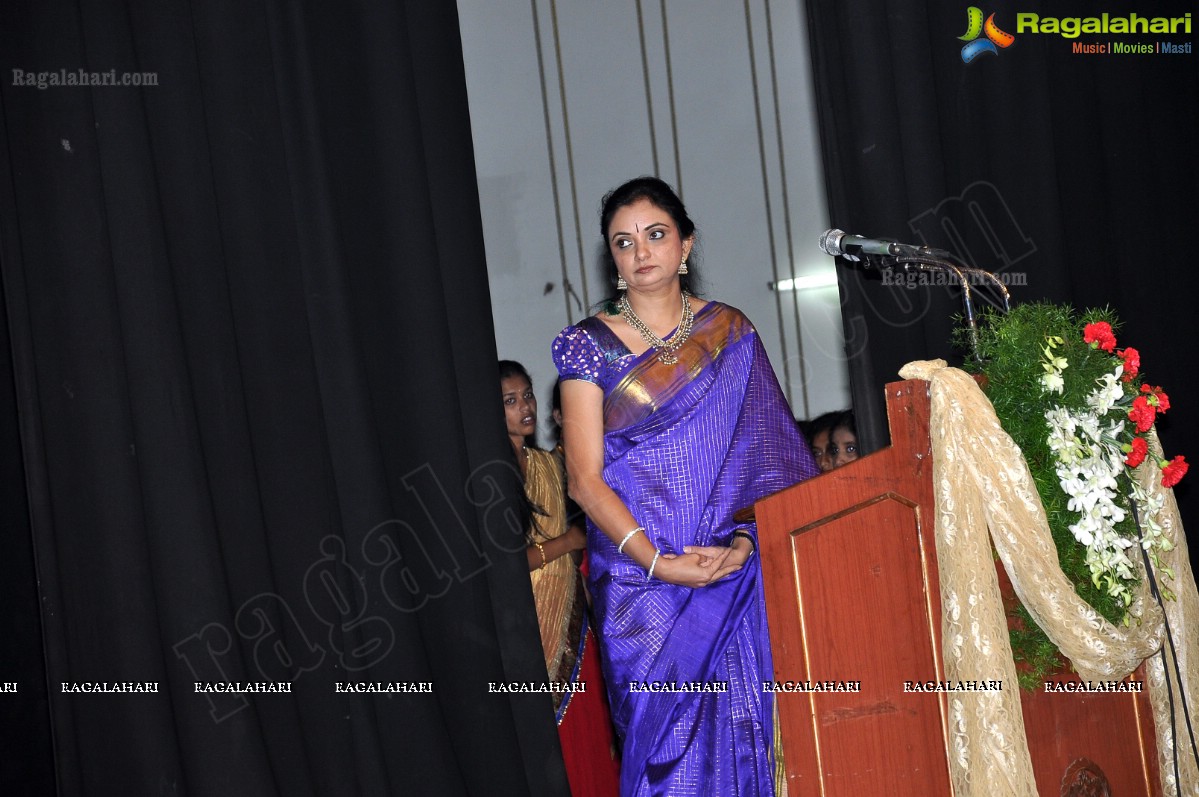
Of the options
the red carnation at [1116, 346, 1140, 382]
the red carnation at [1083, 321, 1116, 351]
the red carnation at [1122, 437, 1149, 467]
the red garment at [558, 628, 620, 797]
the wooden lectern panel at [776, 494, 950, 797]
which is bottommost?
the red garment at [558, 628, 620, 797]

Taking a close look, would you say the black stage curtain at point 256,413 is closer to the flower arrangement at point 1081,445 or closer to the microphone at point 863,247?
the microphone at point 863,247

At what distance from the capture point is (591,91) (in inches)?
155

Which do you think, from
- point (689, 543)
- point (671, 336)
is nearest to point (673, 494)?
point (689, 543)

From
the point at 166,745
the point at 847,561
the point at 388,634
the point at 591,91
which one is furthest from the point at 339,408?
the point at 591,91

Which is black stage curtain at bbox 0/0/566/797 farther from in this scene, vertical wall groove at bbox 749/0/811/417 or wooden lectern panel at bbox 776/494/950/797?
vertical wall groove at bbox 749/0/811/417

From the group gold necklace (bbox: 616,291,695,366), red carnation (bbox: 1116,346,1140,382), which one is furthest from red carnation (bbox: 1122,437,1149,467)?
gold necklace (bbox: 616,291,695,366)

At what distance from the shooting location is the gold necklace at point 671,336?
230cm

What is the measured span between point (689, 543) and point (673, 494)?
10 centimetres

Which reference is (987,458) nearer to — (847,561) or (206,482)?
(847,561)

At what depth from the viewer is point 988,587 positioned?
1.77 meters

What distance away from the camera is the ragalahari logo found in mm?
3352

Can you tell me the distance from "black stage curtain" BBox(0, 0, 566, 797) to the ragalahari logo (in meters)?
1.64

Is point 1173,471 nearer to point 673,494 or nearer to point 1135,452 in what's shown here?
point 1135,452

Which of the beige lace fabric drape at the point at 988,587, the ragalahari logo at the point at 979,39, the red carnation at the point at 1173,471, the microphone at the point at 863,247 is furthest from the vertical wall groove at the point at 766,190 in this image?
the beige lace fabric drape at the point at 988,587
